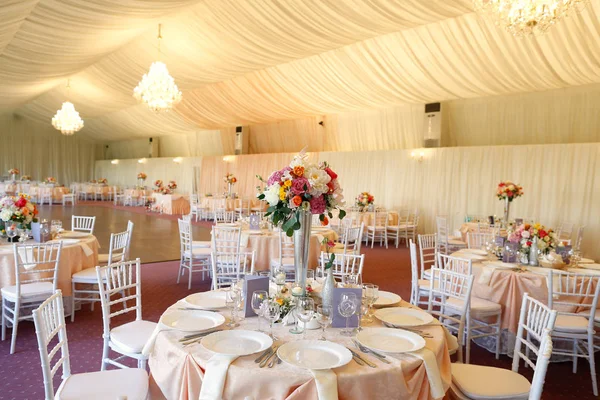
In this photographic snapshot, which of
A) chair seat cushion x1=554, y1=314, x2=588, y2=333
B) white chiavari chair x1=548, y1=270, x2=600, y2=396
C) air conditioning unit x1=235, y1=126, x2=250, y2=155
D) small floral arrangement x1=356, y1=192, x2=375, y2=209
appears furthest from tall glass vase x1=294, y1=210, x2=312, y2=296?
air conditioning unit x1=235, y1=126, x2=250, y2=155

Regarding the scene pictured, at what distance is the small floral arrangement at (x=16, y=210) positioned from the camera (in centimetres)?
488

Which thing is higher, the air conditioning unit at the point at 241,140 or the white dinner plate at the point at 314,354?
the air conditioning unit at the point at 241,140

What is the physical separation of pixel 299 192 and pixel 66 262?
3.46m

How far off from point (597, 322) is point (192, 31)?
885cm

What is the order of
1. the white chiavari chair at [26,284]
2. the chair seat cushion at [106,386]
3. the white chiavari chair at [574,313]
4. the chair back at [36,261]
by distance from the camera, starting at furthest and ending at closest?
the chair back at [36,261]
the white chiavari chair at [26,284]
the white chiavari chair at [574,313]
the chair seat cushion at [106,386]

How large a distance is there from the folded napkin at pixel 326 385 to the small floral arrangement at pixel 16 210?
4.48 m

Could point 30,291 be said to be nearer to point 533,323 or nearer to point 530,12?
point 533,323

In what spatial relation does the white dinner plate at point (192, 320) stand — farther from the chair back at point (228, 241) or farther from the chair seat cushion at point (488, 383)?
the chair back at point (228, 241)

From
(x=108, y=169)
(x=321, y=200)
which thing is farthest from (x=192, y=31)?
(x=108, y=169)

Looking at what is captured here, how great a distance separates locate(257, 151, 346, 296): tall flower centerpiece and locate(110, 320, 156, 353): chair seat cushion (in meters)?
1.13

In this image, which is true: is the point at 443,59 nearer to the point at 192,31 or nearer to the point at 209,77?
the point at 192,31

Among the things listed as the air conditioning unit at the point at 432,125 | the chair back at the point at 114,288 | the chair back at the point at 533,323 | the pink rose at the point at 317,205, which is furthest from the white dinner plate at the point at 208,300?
the air conditioning unit at the point at 432,125

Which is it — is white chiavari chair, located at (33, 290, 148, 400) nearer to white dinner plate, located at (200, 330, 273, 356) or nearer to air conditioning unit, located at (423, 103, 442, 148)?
white dinner plate, located at (200, 330, 273, 356)

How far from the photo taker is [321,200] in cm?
251
